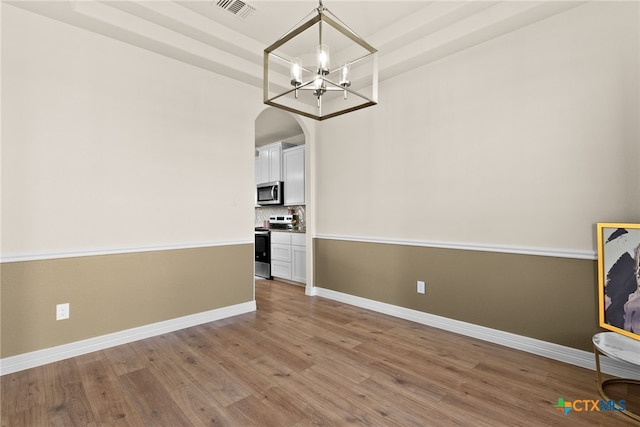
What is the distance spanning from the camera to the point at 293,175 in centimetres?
535

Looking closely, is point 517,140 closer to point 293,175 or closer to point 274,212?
point 293,175

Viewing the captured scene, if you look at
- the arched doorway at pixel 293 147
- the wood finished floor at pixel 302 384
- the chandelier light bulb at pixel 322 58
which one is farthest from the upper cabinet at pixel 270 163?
the chandelier light bulb at pixel 322 58

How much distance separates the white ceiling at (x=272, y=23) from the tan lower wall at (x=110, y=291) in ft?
6.18

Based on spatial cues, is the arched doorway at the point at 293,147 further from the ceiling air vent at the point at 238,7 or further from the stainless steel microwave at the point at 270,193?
the ceiling air vent at the point at 238,7

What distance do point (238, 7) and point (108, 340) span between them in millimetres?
3030

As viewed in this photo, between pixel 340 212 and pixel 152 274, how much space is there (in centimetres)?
222

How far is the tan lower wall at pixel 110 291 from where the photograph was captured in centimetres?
220

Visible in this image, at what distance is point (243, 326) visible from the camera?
3.03 meters

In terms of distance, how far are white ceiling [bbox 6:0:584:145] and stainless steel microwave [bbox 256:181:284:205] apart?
8.58 feet

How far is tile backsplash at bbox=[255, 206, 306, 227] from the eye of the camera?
5.79 metres

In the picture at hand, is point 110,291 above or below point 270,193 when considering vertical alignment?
below

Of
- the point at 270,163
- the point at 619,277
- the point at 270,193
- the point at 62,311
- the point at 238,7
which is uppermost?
the point at 238,7

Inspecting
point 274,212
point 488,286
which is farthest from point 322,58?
point 274,212

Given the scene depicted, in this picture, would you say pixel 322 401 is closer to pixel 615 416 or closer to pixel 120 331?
pixel 615 416
